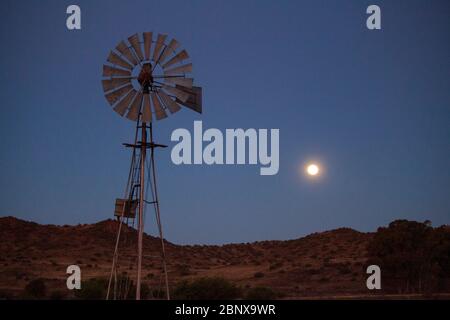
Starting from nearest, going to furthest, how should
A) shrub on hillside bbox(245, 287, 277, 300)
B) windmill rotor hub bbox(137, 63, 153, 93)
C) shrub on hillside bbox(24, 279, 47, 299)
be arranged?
windmill rotor hub bbox(137, 63, 153, 93)
shrub on hillside bbox(245, 287, 277, 300)
shrub on hillside bbox(24, 279, 47, 299)

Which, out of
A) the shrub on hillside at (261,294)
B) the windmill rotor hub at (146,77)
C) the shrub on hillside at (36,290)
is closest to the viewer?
the windmill rotor hub at (146,77)

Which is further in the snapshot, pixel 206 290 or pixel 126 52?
pixel 206 290

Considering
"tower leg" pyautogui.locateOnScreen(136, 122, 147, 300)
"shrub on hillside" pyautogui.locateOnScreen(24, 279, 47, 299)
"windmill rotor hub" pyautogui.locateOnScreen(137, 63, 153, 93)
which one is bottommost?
"shrub on hillside" pyautogui.locateOnScreen(24, 279, 47, 299)

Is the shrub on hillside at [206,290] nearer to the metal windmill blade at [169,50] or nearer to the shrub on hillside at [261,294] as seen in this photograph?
the shrub on hillside at [261,294]

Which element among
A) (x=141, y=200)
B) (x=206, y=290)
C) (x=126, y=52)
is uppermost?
(x=126, y=52)

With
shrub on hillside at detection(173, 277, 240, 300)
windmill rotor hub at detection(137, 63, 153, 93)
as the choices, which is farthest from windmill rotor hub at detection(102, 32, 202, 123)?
shrub on hillside at detection(173, 277, 240, 300)

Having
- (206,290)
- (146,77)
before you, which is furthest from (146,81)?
(206,290)

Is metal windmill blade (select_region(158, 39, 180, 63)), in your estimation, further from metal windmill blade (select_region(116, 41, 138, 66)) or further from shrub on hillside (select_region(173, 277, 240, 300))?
shrub on hillside (select_region(173, 277, 240, 300))

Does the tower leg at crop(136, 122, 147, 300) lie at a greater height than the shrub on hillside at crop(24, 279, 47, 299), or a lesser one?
greater

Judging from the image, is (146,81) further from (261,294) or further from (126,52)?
(261,294)

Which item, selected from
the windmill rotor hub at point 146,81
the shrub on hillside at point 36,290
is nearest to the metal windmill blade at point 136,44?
the windmill rotor hub at point 146,81
